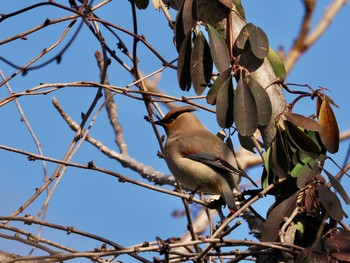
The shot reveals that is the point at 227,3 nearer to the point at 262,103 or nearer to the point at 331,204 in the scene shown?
the point at 262,103

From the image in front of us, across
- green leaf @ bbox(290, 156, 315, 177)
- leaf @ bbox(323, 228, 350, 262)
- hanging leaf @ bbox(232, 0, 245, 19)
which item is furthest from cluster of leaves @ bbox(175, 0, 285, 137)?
leaf @ bbox(323, 228, 350, 262)

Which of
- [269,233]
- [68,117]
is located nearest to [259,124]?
[269,233]

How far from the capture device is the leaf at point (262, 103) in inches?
125

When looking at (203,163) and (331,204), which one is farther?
(203,163)

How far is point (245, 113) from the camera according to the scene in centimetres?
313

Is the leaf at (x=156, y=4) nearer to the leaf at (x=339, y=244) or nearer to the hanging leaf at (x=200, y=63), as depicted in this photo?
the hanging leaf at (x=200, y=63)

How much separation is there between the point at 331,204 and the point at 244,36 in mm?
865

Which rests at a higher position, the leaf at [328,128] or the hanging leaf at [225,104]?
the hanging leaf at [225,104]

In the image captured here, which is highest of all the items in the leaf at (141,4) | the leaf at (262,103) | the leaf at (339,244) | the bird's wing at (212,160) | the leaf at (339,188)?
the leaf at (141,4)

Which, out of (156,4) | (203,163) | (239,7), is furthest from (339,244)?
(156,4)

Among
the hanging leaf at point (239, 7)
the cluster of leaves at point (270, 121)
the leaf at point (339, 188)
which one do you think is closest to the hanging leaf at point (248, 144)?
the cluster of leaves at point (270, 121)

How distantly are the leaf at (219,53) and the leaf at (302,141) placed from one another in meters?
0.40

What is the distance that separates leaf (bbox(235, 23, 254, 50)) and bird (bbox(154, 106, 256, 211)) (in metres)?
0.71

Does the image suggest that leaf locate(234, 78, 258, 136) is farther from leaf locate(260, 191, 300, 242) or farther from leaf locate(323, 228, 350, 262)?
leaf locate(323, 228, 350, 262)
